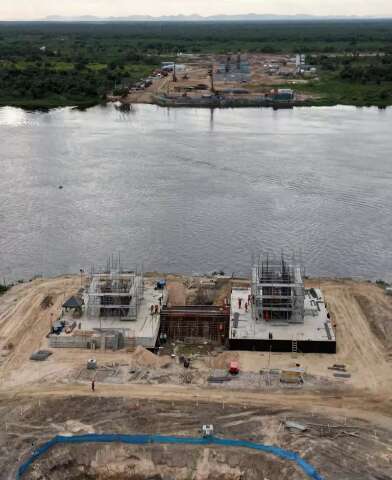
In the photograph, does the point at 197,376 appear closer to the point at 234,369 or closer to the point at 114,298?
the point at 234,369

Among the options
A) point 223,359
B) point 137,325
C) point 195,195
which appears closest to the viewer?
point 223,359

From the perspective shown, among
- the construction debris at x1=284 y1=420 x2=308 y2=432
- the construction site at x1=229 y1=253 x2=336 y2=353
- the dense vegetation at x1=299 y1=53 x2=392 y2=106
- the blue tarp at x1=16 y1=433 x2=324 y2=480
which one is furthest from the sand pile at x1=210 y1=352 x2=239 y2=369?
the dense vegetation at x1=299 y1=53 x2=392 y2=106

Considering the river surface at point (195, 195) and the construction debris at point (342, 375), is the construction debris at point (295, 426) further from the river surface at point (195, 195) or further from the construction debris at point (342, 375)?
the river surface at point (195, 195)

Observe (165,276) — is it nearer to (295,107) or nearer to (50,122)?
(50,122)

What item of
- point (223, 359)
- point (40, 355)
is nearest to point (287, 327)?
point (223, 359)

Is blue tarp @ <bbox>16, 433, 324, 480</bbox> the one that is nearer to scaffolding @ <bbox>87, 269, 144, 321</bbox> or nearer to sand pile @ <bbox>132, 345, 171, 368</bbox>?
sand pile @ <bbox>132, 345, 171, 368</bbox>

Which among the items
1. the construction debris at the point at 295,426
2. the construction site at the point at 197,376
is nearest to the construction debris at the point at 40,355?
the construction site at the point at 197,376
